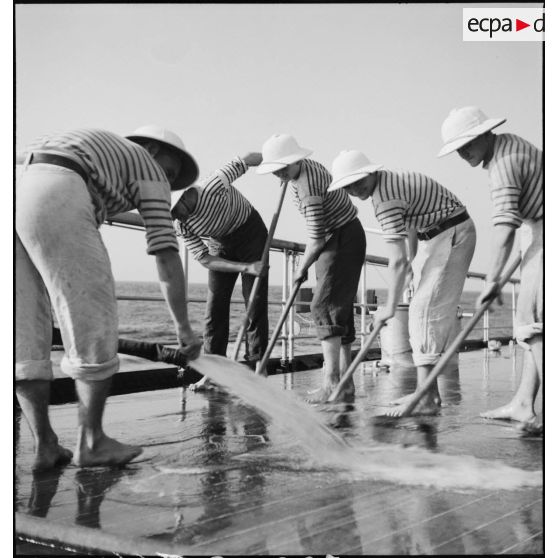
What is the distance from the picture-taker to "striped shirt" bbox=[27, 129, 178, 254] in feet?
6.52

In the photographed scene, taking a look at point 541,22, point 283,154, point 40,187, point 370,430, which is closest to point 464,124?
point 541,22

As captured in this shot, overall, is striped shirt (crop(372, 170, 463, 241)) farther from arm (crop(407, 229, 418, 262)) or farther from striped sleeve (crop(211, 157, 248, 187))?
striped sleeve (crop(211, 157, 248, 187))

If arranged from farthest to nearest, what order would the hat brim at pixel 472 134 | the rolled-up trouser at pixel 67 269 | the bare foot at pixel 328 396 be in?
the bare foot at pixel 328 396, the hat brim at pixel 472 134, the rolled-up trouser at pixel 67 269

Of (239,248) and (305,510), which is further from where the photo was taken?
(239,248)

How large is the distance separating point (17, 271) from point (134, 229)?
1.62 metres

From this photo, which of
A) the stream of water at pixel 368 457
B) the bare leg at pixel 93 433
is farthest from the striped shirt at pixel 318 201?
the bare leg at pixel 93 433

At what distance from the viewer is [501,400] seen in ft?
11.0

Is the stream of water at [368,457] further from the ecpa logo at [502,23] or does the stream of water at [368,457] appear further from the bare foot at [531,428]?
the ecpa logo at [502,23]

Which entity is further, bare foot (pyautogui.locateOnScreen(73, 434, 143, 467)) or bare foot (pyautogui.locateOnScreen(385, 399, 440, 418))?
bare foot (pyautogui.locateOnScreen(385, 399, 440, 418))

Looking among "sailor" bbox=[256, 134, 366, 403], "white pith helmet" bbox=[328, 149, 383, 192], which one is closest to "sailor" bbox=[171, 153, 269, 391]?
"sailor" bbox=[256, 134, 366, 403]

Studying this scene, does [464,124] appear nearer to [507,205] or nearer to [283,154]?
[507,205]

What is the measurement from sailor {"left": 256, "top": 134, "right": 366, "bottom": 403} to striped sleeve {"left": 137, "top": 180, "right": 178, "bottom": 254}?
146 centimetres

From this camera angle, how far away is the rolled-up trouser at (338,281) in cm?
353

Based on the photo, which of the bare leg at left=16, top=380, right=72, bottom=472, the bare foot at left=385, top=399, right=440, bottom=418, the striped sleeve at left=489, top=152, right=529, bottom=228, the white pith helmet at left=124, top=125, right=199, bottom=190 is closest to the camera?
the bare leg at left=16, top=380, right=72, bottom=472
